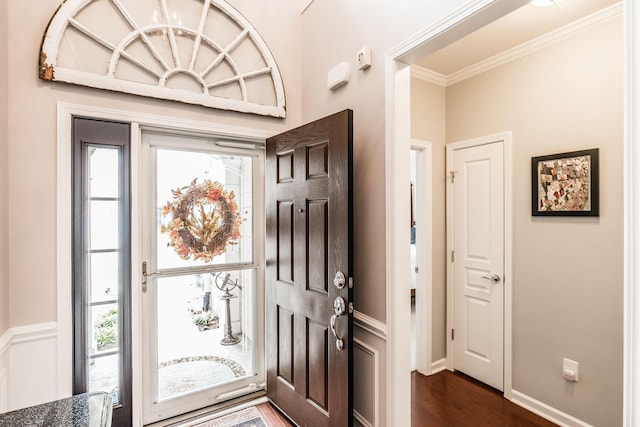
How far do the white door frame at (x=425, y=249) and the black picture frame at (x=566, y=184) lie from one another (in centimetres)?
81

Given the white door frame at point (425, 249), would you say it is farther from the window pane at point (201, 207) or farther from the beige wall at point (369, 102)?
the window pane at point (201, 207)

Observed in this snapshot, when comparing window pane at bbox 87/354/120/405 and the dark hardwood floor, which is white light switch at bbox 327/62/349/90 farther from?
the dark hardwood floor

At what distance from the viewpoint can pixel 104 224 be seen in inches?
75.2

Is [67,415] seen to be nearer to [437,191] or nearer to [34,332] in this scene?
[34,332]

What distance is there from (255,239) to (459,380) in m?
2.20

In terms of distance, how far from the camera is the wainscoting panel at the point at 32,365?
1.65 meters

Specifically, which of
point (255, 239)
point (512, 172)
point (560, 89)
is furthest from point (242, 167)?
point (560, 89)

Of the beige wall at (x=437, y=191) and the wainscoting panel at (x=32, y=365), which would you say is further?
the beige wall at (x=437, y=191)

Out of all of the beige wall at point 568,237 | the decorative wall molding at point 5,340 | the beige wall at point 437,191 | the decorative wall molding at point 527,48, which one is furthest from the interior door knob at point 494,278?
the decorative wall molding at point 5,340

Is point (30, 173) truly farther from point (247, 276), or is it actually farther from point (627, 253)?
point (627, 253)

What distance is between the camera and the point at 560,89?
7.36ft

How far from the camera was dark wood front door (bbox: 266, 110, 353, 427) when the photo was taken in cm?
167

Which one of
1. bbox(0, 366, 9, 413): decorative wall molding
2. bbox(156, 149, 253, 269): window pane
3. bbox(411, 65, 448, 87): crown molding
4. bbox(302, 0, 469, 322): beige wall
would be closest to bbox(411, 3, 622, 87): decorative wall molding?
bbox(411, 65, 448, 87): crown molding

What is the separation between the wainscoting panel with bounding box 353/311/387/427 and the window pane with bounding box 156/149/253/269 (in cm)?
108
